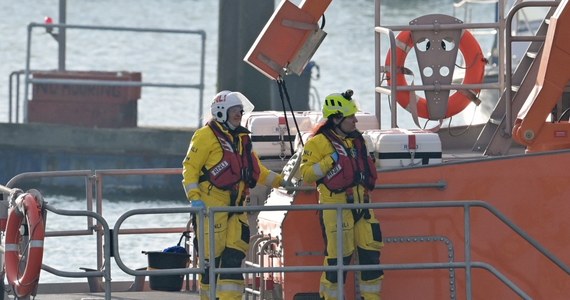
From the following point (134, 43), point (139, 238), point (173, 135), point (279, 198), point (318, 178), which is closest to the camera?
point (318, 178)

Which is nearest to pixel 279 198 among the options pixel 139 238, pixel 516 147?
pixel 516 147

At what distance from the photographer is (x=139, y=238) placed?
20781mm

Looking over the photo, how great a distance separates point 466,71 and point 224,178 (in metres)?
2.64

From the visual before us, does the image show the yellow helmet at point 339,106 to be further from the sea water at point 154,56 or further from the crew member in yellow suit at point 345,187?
the sea water at point 154,56

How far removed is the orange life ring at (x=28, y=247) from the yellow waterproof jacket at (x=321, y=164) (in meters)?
1.55

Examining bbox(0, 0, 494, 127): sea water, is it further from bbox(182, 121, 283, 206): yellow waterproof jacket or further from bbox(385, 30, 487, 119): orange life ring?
bbox(182, 121, 283, 206): yellow waterproof jacket

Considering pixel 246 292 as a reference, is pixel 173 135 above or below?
above

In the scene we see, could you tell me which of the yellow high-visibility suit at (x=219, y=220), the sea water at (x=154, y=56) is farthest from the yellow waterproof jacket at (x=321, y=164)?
the sea water at (x=154, y=56)

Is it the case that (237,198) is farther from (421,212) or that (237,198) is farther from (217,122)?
(421,212)

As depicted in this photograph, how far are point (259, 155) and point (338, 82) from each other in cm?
2740

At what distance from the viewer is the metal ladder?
31.7 feet

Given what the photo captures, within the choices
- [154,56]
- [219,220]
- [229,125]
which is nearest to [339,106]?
[229,125]

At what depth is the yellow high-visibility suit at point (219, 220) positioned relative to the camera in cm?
903

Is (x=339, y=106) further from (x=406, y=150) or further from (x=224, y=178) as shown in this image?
(x=224, y=178)
